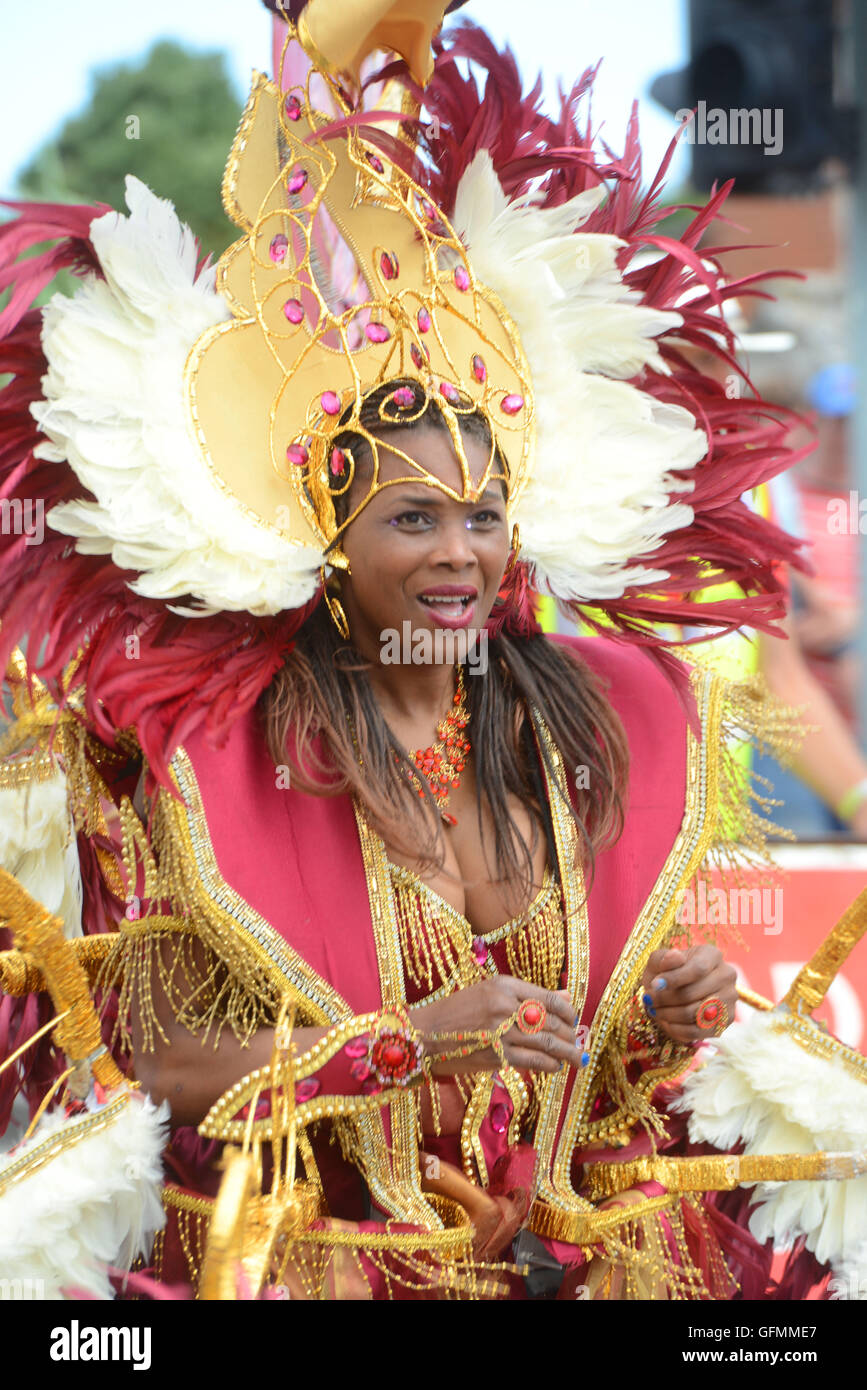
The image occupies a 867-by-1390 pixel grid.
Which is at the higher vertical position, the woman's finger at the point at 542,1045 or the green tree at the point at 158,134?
the green tree at the point at 158,134

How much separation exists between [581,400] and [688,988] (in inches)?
37.4

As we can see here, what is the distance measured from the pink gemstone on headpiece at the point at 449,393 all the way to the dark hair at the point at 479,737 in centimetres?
3

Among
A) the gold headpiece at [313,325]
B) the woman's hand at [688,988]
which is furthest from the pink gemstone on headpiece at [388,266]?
the woman's hand at [688,988]

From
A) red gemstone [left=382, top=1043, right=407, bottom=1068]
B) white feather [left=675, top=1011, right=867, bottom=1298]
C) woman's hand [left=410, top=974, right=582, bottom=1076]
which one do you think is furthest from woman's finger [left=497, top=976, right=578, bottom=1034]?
white feather [left=675, top=1011, right=867, bottom=1298]

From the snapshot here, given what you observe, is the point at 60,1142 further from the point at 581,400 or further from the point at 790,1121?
the point at 581,400

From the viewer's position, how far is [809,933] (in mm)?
3906

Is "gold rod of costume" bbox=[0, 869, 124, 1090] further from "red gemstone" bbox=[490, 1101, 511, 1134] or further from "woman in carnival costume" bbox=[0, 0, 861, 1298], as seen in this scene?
"red gemstone" bbox=[490, 1101, 511, 1134]

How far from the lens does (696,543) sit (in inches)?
102

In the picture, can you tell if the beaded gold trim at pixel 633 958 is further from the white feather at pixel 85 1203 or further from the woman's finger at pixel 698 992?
the white feather at pixel 85 1203

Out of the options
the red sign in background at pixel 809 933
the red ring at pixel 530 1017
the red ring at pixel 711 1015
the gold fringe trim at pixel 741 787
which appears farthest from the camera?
the red sign in background at pixel 809 933

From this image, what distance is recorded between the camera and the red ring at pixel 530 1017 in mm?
2115

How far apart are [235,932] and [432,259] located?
3.47ft

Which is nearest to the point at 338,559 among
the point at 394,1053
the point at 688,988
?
the point at 394,1053

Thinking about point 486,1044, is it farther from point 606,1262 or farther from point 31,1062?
point 31,1062
